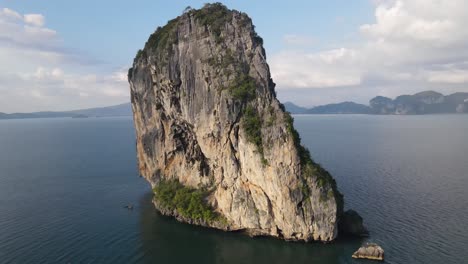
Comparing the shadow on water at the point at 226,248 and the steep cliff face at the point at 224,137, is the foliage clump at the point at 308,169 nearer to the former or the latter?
the steep cliff face at the point at 224,137

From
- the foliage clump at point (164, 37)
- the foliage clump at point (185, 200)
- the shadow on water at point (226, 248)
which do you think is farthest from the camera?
the foliage clump at point (164, 37)

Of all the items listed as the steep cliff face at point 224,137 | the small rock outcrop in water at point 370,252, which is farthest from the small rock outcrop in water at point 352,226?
the small rock outcrop in water at point 370,252

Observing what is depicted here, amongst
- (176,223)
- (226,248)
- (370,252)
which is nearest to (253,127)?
(226,248)

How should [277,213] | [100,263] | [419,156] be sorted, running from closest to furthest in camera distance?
1. [100,263]
2. [277,213]
3. [419,156]

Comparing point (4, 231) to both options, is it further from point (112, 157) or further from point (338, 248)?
point (112, 157)

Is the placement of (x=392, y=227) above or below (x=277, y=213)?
below

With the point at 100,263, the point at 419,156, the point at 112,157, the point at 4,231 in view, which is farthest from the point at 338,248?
the point at 112,157
